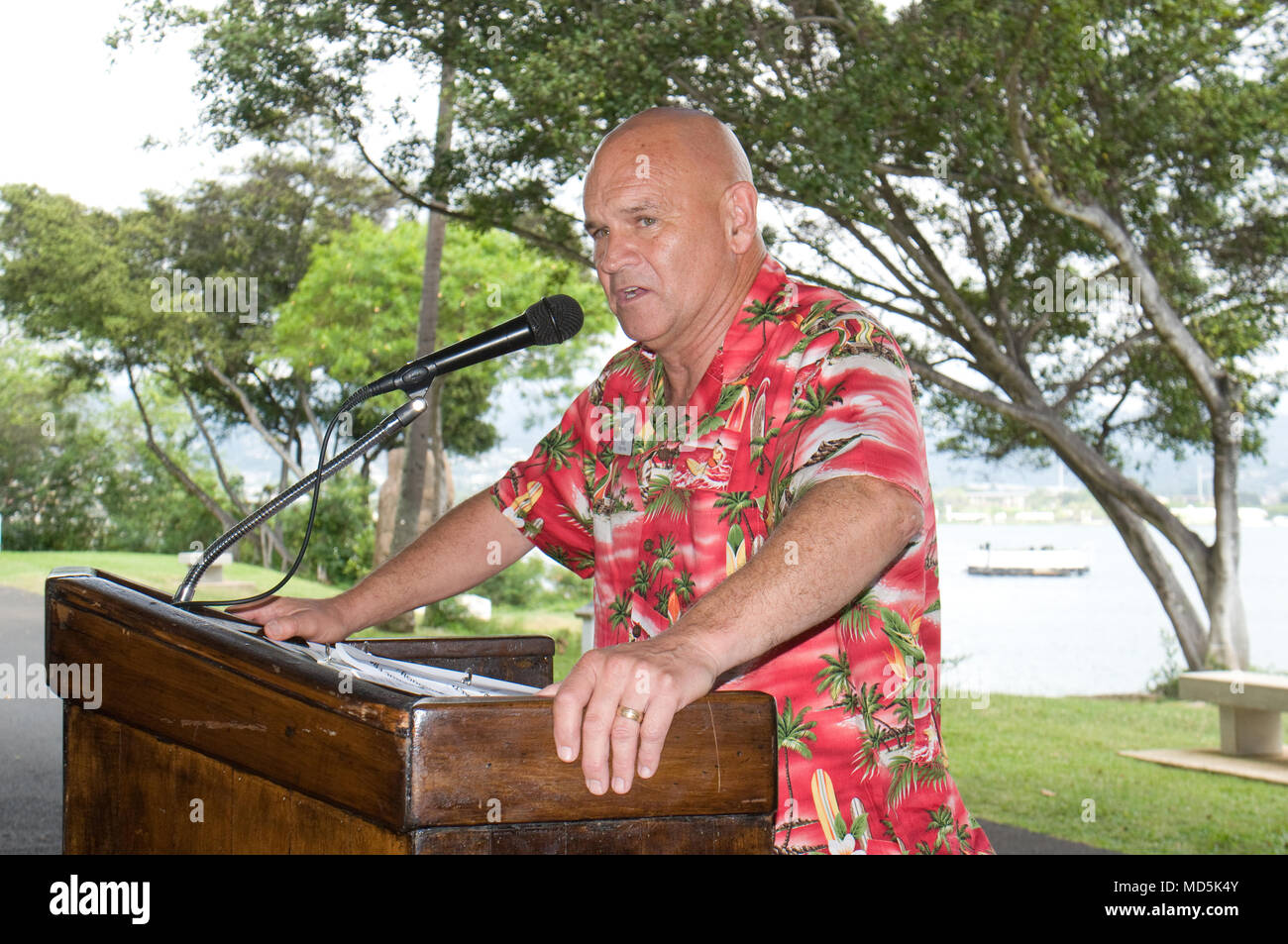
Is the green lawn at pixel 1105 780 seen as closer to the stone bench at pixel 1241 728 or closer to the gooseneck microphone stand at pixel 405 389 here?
the stone bench at pixel 1241 728

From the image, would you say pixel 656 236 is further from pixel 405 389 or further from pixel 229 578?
pixel 229 578

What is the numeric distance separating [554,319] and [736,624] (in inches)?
29.1

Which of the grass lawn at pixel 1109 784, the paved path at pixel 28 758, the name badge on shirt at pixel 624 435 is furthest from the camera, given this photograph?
the grass lawn at pixel 1109 784

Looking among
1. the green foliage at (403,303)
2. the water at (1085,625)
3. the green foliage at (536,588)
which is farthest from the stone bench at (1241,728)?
the green foliage at (536,588)

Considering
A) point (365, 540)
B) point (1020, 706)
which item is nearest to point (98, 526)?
point (365, 540)

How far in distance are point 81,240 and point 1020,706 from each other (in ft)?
43.9

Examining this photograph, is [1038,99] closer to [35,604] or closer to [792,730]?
[792,730]

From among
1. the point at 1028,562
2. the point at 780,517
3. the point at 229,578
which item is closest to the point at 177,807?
the point at 780,517

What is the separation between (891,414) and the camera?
1498 mm

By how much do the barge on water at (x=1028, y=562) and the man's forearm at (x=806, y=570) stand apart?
857 inches

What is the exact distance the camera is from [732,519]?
176cm

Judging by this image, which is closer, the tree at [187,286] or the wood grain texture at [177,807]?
the wood grain texture at [177,807]

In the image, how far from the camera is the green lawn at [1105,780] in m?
6.44

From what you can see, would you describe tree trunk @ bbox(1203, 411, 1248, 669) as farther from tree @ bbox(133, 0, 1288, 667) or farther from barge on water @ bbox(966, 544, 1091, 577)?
barge on water @ bbox(966, 544, 1091, 577)
